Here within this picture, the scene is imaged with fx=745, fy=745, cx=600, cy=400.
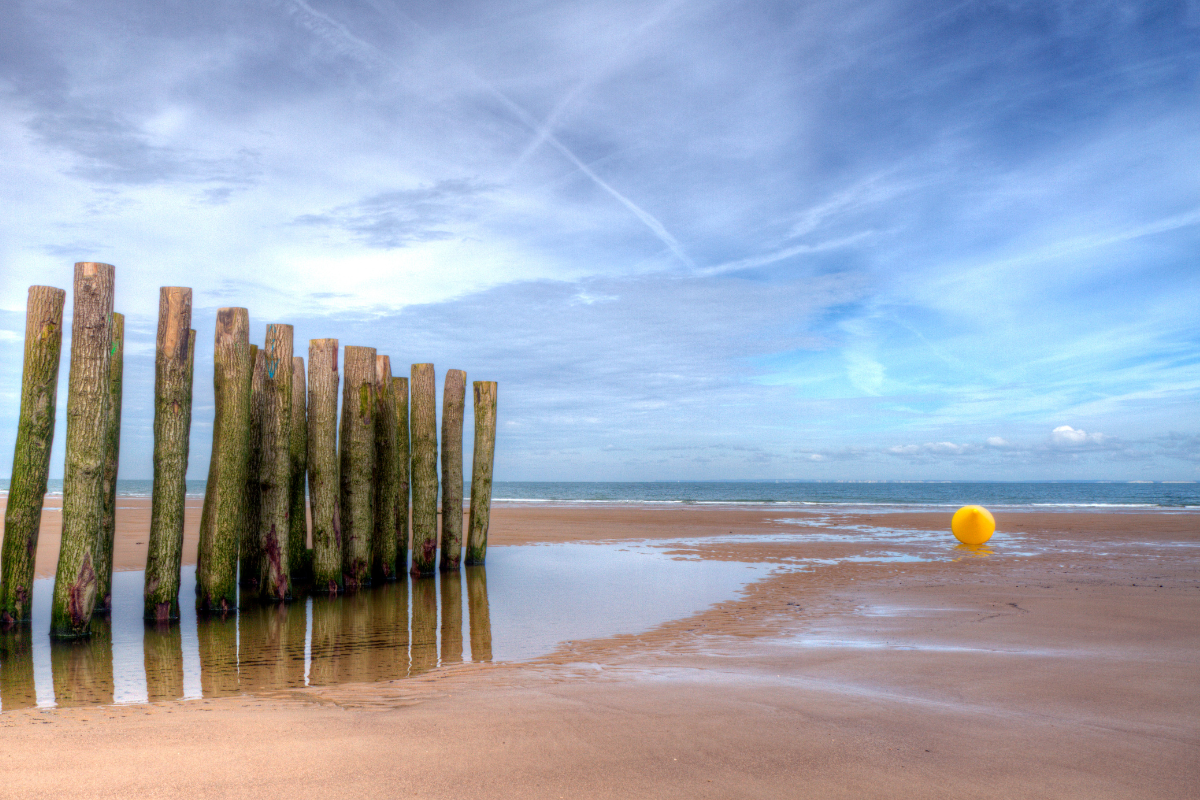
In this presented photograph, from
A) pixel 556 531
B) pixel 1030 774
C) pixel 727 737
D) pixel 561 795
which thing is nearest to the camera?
pixel 561 795

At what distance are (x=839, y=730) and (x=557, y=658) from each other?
2510 millimetres

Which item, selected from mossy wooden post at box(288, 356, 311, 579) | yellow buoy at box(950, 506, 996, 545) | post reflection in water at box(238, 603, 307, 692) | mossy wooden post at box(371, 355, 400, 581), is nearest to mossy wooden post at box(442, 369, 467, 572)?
mossy wooden post at box(371, 355, 400, 581)

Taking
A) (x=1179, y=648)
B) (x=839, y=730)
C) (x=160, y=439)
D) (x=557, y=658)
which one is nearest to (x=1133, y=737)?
(x=839, y=730)

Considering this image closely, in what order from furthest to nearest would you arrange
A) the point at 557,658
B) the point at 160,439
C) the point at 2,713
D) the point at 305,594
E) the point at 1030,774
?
the point at 305,594, the point at 160,439, the point at 557,658, the point at 2,713, the point at 1030,774

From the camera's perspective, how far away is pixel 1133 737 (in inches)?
143

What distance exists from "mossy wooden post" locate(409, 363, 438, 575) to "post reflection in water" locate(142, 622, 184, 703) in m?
3.58

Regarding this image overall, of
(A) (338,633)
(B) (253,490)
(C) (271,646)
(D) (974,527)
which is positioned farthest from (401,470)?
(D) (974,527)

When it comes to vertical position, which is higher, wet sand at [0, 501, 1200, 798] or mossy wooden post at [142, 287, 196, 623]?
mossy wooden post at [142, 287, 196, 623]

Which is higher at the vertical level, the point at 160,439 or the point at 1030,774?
the point at 160,439

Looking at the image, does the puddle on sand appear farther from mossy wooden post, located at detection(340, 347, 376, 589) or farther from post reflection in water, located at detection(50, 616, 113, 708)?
mossy wooden post, located at detection(340, 347, 376, 589)

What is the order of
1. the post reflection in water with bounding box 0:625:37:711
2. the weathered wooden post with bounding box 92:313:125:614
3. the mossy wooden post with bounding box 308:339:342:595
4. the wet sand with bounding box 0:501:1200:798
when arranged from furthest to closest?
the mossy wooden post with bounding box 308:339:342:595 → the weathered wooden post with bounding box 92:313:125:614 → the post reflection in water with bounding box 0:625:37:711 → the wet sand with bounding box 0:501:1200:798

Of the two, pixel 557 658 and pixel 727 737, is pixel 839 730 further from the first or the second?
pixel 557 658

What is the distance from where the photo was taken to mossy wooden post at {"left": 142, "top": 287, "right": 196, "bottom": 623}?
273 inches

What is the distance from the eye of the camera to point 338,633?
6672mm
